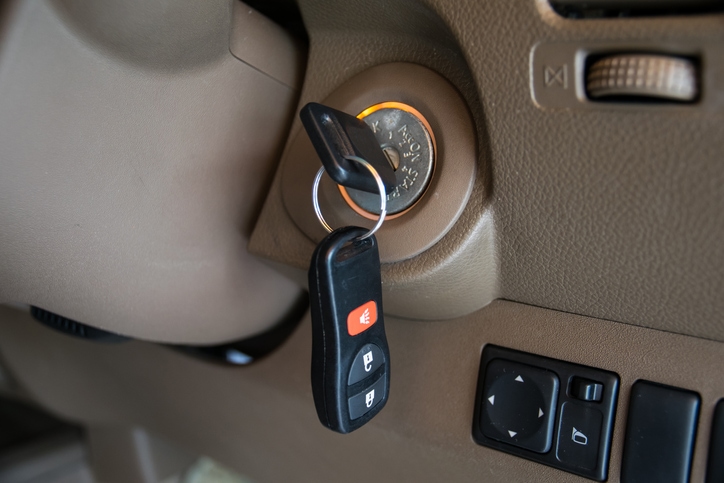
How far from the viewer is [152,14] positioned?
0.47 meters

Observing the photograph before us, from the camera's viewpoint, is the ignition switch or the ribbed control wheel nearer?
the ribbed control wheel

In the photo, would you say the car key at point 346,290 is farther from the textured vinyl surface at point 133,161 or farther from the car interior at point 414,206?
the textured vinyl surface at point 133,161

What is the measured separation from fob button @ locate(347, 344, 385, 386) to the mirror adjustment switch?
0.39 ft

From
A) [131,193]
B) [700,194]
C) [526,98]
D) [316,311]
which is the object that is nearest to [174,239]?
[131,193]

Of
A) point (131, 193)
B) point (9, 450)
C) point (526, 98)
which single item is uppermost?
point (526, 98)

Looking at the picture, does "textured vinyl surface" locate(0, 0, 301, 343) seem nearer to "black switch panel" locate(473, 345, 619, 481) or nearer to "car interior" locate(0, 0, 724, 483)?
"car interior" locate(0, 0, 724, 483)

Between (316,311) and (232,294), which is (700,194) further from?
(232,294)

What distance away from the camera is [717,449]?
1.44ft

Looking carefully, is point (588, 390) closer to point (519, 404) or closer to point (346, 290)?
point (519, 404)

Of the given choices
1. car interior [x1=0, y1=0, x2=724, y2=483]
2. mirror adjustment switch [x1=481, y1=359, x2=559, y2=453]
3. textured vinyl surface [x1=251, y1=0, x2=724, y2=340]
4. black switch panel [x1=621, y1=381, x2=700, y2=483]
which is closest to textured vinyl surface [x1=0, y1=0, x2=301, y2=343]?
car interior [x1=0, y1=0, x2=724, y2=483]

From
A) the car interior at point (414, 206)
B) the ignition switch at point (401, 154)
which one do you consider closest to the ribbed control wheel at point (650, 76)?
the car interior at point (414, 206)

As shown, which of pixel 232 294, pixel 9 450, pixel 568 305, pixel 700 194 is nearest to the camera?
pixel 700 194

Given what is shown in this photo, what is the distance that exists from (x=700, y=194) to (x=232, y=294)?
452 millimetres

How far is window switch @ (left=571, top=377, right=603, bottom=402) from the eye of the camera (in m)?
0.48
